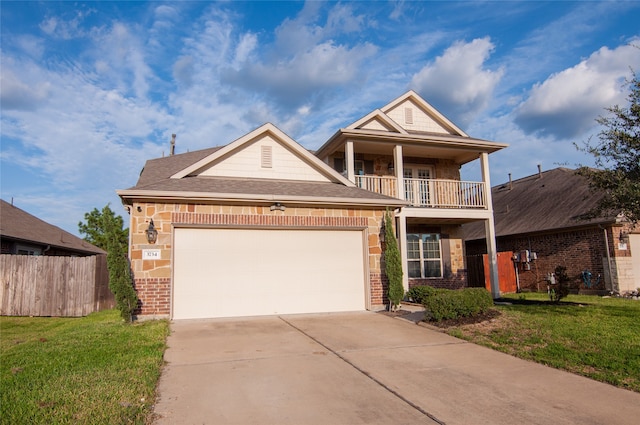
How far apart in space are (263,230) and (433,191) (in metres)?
7.25

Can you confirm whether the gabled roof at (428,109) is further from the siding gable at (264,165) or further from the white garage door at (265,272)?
the white garage door at (265,272)

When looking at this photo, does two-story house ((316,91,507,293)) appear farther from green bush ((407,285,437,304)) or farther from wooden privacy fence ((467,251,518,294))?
wooden privacy fence ((467,251,518,294))

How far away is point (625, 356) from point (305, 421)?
487 centimetres

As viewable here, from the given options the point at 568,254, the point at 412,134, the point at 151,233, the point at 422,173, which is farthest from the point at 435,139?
the point at 151,233

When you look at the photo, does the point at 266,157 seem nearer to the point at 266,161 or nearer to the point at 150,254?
the point at 266,161

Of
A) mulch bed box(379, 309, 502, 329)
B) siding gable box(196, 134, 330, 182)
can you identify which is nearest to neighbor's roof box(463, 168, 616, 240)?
mulch bed box(379, 309, 502, 329)

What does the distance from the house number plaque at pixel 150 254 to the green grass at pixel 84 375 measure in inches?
56.9

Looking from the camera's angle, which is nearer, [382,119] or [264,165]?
[264,165]

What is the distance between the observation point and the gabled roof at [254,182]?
9914mm

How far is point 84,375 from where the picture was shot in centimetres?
523

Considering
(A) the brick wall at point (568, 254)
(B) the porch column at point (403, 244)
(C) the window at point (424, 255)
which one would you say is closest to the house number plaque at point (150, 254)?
(B) the porch column at point (403, 244)

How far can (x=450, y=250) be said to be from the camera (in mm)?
16328

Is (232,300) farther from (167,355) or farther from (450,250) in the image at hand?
(450,250)

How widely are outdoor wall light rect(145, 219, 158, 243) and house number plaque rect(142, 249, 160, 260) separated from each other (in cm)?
22
